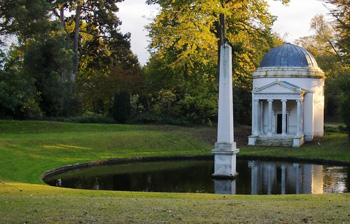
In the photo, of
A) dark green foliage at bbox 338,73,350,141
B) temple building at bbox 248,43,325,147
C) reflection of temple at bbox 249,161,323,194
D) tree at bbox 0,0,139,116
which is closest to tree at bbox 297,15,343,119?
temple building at bbox 248,43,325,147

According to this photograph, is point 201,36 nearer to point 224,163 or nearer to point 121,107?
point 224,163

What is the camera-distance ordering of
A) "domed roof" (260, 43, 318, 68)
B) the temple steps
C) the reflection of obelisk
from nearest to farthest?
1. the reflection of obelisk
2. the temple steps
3. "domed roof" (260, 43, 318, 68)

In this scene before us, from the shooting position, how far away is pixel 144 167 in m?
25.7

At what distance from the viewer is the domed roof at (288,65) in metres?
39.3

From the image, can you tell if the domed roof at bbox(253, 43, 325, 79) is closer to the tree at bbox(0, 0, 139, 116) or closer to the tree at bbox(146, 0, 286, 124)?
the tree at bbox(146, 0, 286, 124)

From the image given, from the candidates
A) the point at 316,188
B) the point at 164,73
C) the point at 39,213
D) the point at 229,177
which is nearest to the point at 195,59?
the point at 164,73

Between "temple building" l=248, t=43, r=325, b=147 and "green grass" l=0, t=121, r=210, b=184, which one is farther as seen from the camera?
"temple building" l=248, t=43, r=325, b=147

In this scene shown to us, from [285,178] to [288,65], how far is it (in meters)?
18.9

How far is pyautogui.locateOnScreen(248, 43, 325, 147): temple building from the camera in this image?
38.8 metres

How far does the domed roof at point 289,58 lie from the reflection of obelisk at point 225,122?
18315mm

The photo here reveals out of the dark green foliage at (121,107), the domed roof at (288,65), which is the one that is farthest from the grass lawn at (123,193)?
the domed roof at (288,65)

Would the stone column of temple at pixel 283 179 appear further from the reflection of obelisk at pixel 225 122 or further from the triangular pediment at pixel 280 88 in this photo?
the triangular pediment at pixel 280 88

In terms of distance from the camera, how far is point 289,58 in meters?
39.9

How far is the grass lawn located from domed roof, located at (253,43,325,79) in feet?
18.2
